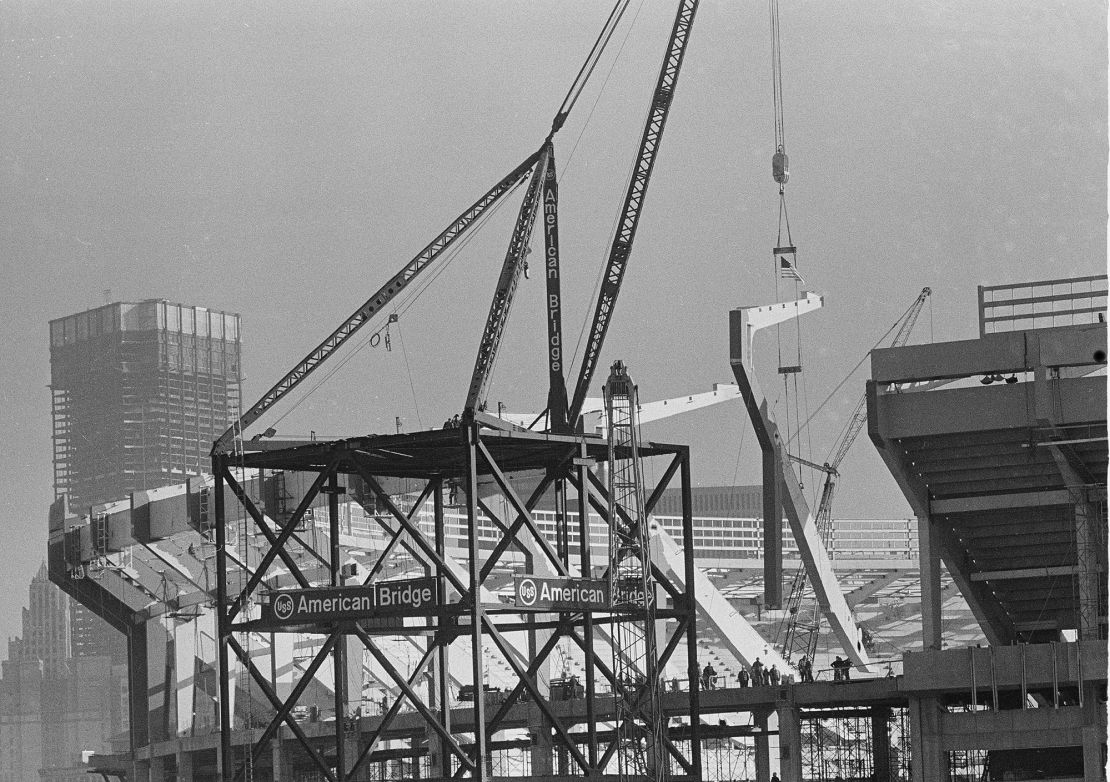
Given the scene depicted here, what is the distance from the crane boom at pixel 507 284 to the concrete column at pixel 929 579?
122 feet

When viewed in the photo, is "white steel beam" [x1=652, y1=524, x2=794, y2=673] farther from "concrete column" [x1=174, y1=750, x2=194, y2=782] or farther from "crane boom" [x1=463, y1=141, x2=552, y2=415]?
"concrete column" [x1=174, y1=750, x2=194, y2=782]

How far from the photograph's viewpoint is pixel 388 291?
110500mm

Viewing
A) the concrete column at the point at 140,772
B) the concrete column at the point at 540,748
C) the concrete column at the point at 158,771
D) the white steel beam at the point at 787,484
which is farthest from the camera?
the concrete column at the point at 140,772

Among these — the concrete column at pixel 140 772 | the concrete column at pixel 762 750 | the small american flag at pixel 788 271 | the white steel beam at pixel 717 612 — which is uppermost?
the small american flag at pixel 788 271

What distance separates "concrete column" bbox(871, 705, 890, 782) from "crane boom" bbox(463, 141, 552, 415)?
32.1 m

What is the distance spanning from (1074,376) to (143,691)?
230ft

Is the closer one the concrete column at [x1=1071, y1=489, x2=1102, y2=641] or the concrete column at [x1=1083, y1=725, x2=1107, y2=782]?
the concrete column at [x1=1083, y1=725, x2=1107, y2=782]

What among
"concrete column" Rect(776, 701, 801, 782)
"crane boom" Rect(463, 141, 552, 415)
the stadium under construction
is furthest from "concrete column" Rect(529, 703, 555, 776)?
"crane boom" Rect(463, 141, 552, 415)

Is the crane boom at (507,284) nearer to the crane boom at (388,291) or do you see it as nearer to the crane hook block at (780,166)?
the crane boom at (388,291)

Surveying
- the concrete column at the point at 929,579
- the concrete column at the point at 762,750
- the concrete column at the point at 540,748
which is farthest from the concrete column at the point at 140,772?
the concrete column at the point at 929,579

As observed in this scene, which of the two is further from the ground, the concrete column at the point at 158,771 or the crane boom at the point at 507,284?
the crane boom at the point at 507,284

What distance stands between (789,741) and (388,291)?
43.1 m

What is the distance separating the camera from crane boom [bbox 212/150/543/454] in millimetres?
108750

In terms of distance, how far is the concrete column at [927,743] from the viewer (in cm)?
6994
